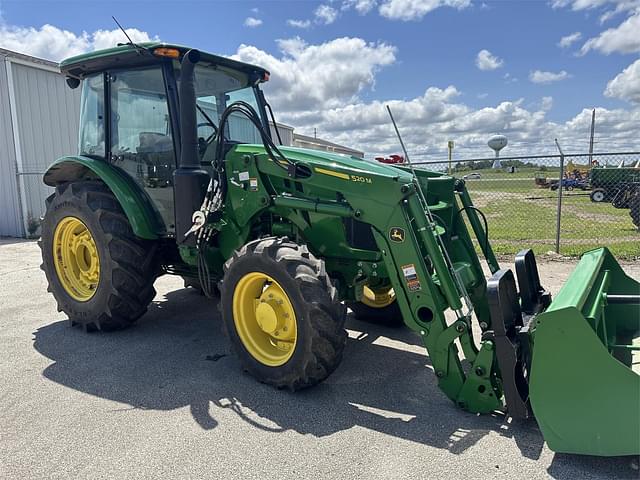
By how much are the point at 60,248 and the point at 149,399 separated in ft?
7.88

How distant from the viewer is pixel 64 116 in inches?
493

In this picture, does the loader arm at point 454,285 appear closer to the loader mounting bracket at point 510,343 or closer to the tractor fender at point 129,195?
the loader mounting bracket at point 510,343

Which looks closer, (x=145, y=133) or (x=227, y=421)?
(x=227, y=421)

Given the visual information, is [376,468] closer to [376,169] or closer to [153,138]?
[376,169]

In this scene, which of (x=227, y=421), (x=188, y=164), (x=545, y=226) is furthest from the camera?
(x=545, y=226)

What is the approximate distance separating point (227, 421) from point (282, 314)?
0.82m

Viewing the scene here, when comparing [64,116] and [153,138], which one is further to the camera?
[64,116]

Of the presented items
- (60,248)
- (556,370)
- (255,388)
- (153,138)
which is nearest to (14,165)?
(60,248)

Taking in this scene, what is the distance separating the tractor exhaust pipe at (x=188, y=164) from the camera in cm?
390

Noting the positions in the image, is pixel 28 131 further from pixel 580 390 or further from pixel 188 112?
pixel 580 390

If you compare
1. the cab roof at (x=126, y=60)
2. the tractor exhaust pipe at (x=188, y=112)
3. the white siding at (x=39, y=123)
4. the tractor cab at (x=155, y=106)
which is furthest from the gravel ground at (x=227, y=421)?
the white siding at (x=39, y=123)

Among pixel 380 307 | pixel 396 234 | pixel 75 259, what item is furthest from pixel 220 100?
pixel 380 307

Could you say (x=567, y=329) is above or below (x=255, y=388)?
above

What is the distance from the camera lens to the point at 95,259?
4922mm
